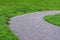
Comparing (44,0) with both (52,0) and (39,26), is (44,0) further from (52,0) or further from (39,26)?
(39,26)

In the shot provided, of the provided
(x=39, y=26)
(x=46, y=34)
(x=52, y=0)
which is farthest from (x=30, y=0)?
(x=46, y=34)

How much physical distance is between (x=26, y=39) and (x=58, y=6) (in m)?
16.5

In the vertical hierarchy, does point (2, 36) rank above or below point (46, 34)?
above

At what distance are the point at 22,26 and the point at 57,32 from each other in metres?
2.09

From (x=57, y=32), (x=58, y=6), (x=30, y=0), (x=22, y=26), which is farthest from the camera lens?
(x=30, y=0)

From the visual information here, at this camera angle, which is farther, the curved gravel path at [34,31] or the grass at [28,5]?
the grass at [28,5]

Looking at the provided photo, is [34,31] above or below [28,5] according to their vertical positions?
below

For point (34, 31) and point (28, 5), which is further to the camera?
point (28, 5)

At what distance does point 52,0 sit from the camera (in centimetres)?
2908

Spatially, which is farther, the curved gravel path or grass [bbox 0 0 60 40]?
grass [bbox 0 0 60 40]

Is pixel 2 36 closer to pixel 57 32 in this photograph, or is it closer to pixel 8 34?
pixel 8 34

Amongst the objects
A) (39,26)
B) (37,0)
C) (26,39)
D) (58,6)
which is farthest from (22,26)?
(37,0)

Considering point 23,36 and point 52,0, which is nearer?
point 23,36

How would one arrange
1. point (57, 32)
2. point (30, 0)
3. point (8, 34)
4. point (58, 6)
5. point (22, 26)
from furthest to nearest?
point (30, 0)
point (58, 6)
point (22, 26)
point (57, 32)
point (8, 34)
